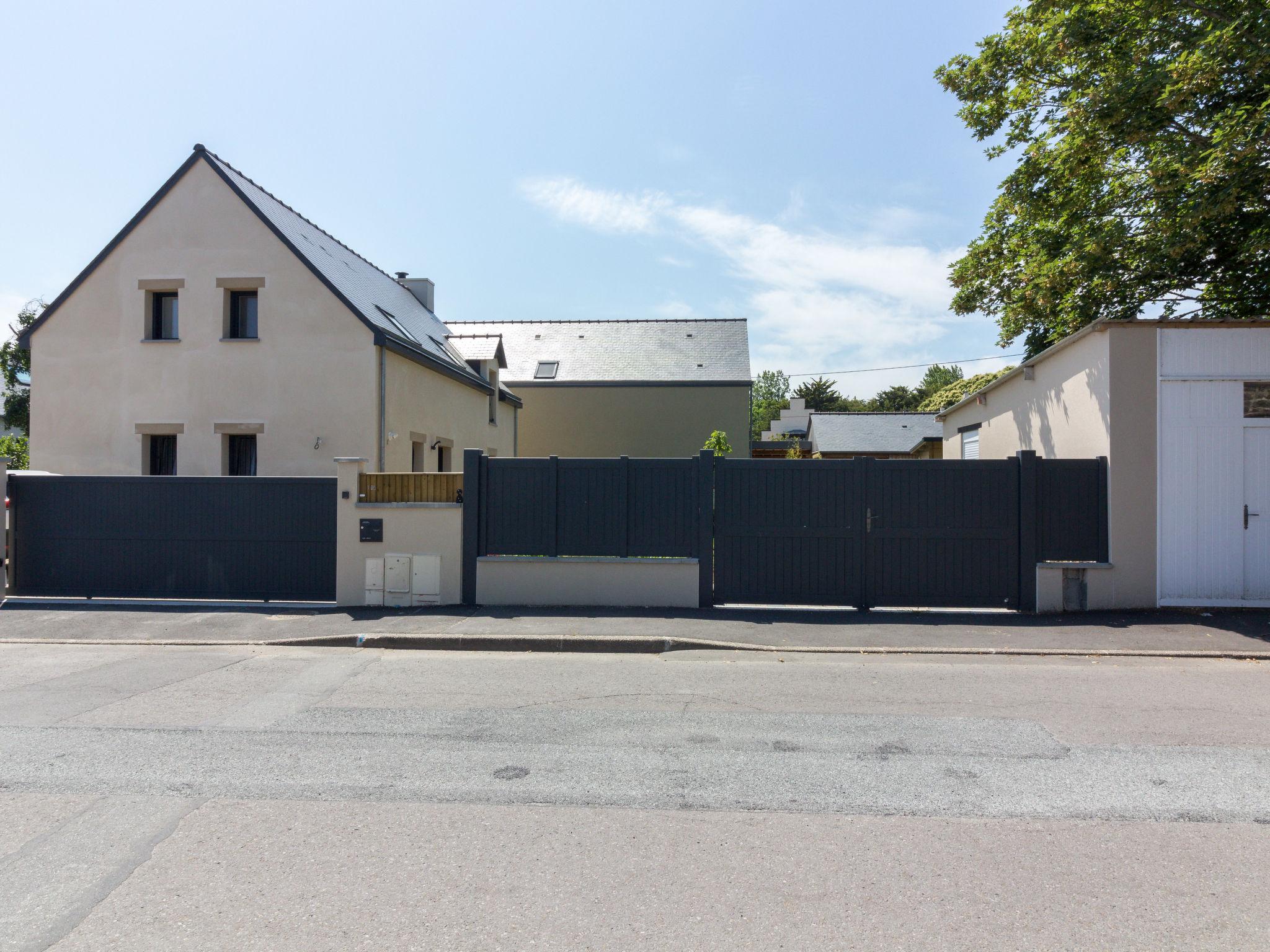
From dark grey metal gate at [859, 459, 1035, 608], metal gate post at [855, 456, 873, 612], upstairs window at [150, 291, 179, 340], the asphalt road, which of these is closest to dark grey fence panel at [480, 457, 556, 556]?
the asphalt road

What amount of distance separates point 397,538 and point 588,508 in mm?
2642

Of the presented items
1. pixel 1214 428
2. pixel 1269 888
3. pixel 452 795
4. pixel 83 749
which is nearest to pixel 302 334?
pixel 83 749

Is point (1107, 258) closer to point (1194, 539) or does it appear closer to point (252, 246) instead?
point (1194, 539)

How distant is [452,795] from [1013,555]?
8.36 metres

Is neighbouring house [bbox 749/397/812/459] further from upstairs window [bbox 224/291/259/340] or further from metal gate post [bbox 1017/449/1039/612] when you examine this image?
metal gate post [bbox 1017/449/1039/612]

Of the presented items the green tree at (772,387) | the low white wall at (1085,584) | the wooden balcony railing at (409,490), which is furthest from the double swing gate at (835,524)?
the green tree at (772,387)

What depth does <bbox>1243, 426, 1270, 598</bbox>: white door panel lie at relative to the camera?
10203 mm

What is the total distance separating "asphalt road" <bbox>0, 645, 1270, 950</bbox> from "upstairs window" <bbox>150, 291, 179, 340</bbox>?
12.0m

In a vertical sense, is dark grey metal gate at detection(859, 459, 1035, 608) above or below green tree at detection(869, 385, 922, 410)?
below

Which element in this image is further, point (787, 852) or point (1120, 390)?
point (1120, 390)

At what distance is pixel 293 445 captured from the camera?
16.6 m

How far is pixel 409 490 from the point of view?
1127cm

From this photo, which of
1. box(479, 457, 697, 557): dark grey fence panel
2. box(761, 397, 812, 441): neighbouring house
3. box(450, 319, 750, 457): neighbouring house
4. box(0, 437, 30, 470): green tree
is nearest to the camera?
box(479, 457, 697, 557): dark grey fence panel

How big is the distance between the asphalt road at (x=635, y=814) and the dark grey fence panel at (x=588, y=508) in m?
3.70
